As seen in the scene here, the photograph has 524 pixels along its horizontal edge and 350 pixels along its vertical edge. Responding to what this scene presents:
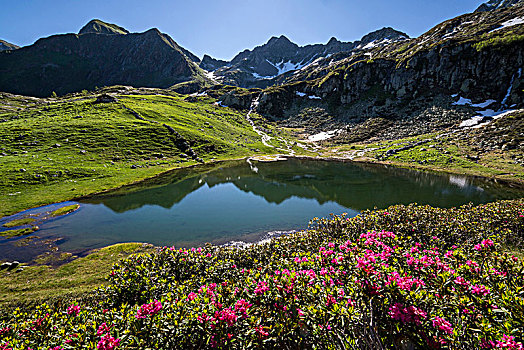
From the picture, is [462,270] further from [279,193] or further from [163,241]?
[279,193]

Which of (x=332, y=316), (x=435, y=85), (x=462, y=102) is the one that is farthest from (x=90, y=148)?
(x=435, y=85)

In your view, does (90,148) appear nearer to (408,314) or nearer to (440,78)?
(408,314)

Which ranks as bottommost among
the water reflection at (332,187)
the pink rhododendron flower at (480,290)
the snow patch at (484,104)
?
the water reflection at (332,187)

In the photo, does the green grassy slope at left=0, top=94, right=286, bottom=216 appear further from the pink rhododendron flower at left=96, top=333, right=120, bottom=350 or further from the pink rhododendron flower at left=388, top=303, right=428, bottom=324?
the pink rhododendron flower at left=388, top=303, right=428, bottom=324

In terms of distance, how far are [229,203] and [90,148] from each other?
6228 centimetres

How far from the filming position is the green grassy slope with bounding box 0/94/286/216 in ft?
149

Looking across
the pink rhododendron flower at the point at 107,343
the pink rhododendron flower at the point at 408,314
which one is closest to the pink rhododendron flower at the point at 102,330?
the pink rhododendron flower at the point at 107,343

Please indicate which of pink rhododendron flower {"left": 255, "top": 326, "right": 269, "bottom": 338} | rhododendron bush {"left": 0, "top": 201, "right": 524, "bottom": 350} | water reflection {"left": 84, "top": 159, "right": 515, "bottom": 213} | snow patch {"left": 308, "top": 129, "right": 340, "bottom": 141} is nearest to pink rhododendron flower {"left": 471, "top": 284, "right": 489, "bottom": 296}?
rhododendron bush {"left": 0, "top": 201, "right": 524, "bottom": 350}

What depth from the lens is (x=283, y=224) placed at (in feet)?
100

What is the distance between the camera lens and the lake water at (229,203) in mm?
26984

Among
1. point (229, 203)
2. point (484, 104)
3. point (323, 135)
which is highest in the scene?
point (484, 104)

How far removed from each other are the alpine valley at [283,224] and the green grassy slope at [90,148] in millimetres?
634

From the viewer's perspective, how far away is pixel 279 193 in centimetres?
4669

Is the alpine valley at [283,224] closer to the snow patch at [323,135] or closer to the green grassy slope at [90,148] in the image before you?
the green grassy slope at [90,148]
